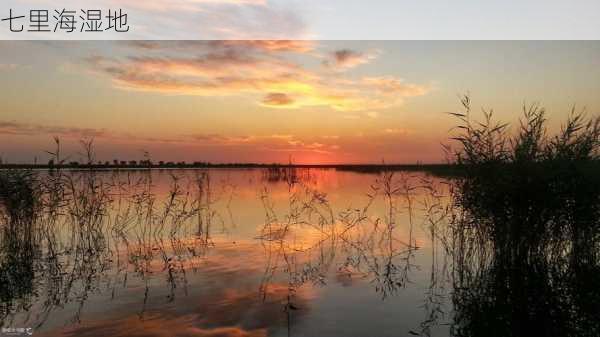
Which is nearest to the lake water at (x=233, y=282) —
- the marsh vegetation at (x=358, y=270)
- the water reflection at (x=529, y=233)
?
the marsh vegetation at (x=358, y=270)

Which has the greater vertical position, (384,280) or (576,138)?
(576,138)

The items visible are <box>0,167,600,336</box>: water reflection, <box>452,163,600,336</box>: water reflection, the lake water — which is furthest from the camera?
<box>452,163,600,336</box>: water reflection

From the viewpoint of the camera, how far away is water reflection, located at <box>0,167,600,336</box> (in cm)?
791

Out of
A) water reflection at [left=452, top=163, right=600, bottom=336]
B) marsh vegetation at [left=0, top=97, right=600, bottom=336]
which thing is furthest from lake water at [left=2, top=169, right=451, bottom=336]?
water reflection at [left=452, top=163, right=600, bottom=336]

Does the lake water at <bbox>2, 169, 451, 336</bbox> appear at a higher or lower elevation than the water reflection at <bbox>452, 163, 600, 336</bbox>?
lower

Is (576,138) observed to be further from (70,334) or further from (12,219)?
(12,219)

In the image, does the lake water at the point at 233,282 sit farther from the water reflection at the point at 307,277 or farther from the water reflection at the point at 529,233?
the water reflection at the point at 529,233

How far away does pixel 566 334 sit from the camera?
7582 mm

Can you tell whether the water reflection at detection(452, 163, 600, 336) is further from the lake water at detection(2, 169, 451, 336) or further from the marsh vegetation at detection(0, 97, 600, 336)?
the lake water at detection(2, 169, 451, 336)

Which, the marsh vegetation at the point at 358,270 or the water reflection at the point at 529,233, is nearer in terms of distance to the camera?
the marsh vegetation at the point at 358,270

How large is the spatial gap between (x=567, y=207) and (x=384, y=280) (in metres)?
4.77

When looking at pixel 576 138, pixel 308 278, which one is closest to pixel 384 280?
pixel 308 278

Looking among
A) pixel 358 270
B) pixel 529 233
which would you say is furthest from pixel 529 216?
pixel 358 270

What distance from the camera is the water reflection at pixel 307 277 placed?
7910 mm
